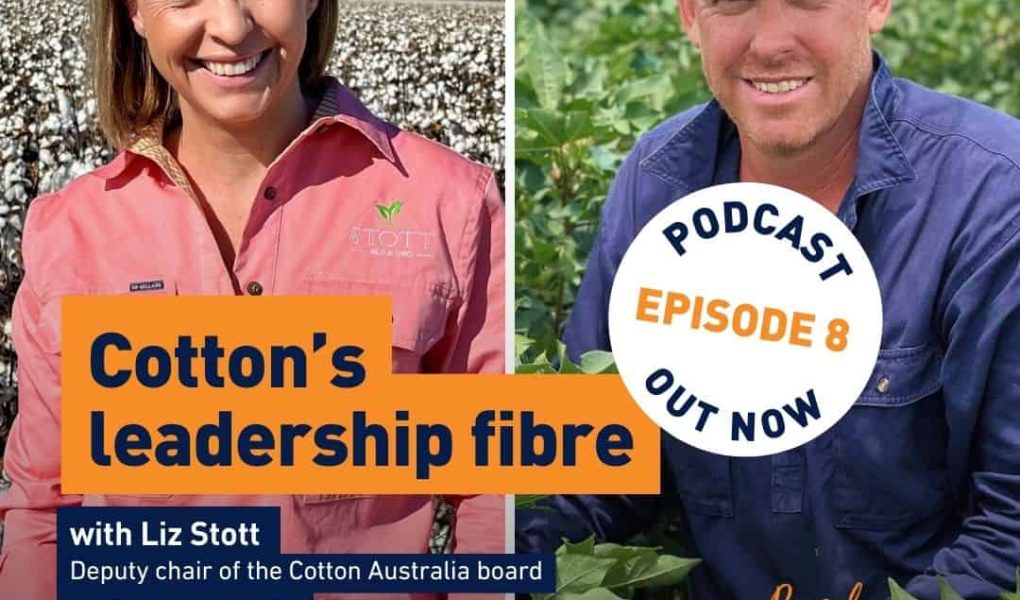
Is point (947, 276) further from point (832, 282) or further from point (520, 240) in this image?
point (520, 240)

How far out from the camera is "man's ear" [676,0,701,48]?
3184mm

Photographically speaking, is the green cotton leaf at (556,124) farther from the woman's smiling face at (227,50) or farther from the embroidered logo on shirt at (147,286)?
the embroidered logo on shirt at (147,286)

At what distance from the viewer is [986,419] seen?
125 inches

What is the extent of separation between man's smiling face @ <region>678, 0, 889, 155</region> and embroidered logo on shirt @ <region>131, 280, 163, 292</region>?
1137mm

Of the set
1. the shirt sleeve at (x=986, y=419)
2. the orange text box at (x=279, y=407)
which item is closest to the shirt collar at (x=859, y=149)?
the shirt sleeve at (x=986, y=419)

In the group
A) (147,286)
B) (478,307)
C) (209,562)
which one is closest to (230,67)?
(147,286)

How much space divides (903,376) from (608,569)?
690mm

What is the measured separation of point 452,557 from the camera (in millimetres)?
3143

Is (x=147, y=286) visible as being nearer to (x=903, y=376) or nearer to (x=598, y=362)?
(x=598, y=362)

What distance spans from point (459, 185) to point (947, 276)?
0.96 metres

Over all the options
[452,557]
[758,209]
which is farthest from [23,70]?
[758,209]

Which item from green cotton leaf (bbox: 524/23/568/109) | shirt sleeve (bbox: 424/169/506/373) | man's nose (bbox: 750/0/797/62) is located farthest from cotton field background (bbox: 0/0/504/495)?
green cotton leaf (bbox: 524/23/568/109)

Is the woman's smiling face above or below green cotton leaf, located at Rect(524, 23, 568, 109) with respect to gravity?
below

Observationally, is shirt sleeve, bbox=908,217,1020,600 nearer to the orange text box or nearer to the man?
the man
